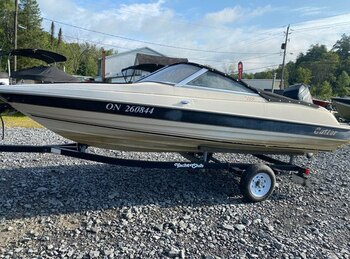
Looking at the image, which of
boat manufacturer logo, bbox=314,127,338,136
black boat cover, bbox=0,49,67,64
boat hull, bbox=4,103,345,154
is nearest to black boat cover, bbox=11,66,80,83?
black boat cover, bbox=0,49,67,64

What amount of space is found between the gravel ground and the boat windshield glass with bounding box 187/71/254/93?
1610mm

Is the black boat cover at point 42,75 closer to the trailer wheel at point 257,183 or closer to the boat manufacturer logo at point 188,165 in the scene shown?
the boat manufacturer logo at point 188,165

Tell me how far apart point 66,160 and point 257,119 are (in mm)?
3613

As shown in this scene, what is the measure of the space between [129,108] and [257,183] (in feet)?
7.12

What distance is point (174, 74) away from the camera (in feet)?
14.6

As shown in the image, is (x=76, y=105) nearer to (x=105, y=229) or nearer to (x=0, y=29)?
(x=105, y=229)

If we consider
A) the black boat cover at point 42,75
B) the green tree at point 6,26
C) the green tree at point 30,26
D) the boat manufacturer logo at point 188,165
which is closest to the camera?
the boat manufacturer logo at point 188,165

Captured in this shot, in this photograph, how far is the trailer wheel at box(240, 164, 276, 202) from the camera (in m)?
4.42

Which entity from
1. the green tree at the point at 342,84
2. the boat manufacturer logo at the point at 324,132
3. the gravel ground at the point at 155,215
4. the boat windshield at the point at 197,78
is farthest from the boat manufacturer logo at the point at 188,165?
the green tree at the point at 342,84

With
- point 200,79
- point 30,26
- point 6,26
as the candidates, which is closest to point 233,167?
point 200,79

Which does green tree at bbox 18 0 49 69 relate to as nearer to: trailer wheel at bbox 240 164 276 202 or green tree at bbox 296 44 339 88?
trailer wheel at bbox 240 164 276 202

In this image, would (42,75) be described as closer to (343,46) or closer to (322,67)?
(322,67)

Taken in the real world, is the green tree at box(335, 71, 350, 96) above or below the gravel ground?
above

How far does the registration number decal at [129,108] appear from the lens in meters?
3.77
